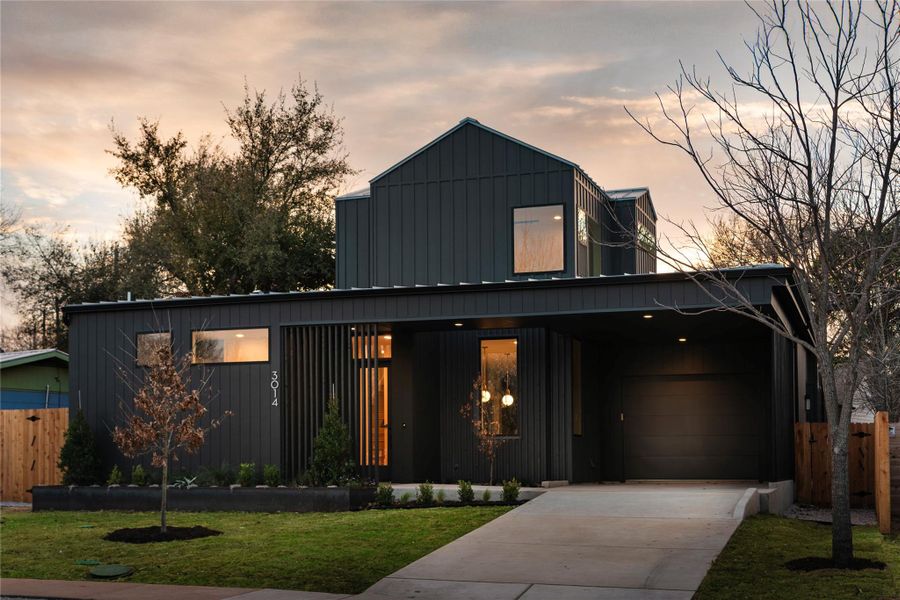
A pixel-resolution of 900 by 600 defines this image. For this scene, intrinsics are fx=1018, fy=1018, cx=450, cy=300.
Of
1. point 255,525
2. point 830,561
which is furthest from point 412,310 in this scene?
point 830,561

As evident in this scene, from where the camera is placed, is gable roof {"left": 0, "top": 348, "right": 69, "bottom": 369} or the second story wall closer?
the second story wall

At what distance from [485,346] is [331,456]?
165 inches

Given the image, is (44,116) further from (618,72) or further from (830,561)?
(830,561)

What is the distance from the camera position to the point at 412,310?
18.1 m

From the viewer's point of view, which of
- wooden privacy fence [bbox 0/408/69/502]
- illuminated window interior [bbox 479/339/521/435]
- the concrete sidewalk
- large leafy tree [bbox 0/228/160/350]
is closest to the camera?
the concrete sidewalk

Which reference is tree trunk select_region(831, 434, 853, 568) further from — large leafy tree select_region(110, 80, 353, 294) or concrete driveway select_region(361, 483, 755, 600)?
large leafy tree select_region(110, 80, 353, 294)

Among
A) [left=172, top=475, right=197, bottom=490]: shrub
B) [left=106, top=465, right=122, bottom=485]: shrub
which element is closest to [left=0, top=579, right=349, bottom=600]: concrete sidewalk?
[left=172, top=475, right=197, bottom=490]: shrub

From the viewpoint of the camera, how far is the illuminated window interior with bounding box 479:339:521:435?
19.8m

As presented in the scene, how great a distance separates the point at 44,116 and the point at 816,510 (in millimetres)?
16932

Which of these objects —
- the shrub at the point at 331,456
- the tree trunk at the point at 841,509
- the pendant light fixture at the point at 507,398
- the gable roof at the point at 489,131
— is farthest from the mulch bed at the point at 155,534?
the gable roof at the point at 489,131

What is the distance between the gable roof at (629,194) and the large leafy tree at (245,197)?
13.3 meters

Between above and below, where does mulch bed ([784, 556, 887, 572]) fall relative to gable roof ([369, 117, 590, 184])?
below

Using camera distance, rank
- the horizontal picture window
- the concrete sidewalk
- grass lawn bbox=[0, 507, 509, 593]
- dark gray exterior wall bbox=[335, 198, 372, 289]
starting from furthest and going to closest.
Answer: dark gray exterior wall bbox=[335, 198, 372, 289] < the horizontal picture window < grass lawn bbox=[0, 507, 509, 593] < the concrete sidewalk

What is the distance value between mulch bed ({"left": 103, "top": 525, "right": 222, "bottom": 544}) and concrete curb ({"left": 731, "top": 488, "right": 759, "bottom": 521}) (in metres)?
7.26
